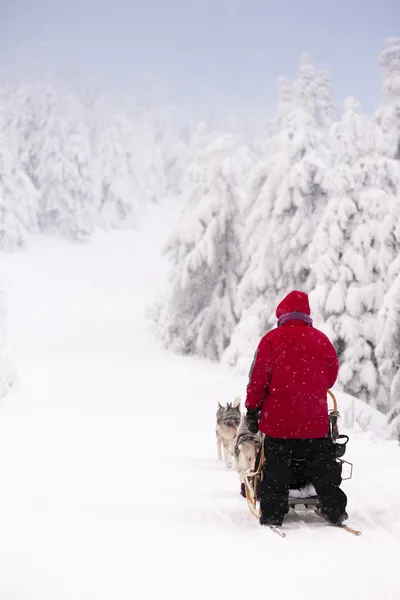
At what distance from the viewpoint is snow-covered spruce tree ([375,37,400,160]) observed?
683 inches

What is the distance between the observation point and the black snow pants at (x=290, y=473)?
442 cm

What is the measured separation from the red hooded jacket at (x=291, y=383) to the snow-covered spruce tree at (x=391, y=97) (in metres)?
14.2

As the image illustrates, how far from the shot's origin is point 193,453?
904cm

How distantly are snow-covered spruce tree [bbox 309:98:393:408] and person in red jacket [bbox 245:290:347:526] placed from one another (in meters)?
10.9

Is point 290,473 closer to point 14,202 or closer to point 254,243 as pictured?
point 254,243

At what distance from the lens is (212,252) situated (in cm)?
2100

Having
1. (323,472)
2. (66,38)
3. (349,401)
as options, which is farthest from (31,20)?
(323,472)

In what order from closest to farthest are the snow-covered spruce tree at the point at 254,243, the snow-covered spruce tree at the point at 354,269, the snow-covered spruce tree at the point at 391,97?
the snow-covered spruce tree at the point at 354,269
the snow-covered spruce tree at the point at 391,97
the snow-covered spruce tree at the point at 254,243

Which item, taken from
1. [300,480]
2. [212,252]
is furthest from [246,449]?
[212,252]

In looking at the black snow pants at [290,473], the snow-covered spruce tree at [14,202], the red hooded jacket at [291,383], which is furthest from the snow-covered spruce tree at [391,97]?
the snow-covered spruce tree at [14,202]

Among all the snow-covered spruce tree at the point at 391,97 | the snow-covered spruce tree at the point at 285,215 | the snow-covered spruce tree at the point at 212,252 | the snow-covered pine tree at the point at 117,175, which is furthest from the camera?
the snow-covered pine tree at the point at 117,175

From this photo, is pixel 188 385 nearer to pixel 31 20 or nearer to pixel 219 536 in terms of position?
pixel 219 536

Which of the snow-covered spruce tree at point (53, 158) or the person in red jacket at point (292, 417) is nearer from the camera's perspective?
the person in red jacket at point (292, 417)

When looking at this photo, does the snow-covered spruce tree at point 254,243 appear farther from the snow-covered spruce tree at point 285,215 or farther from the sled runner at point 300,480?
the sled runner at point 300,480
